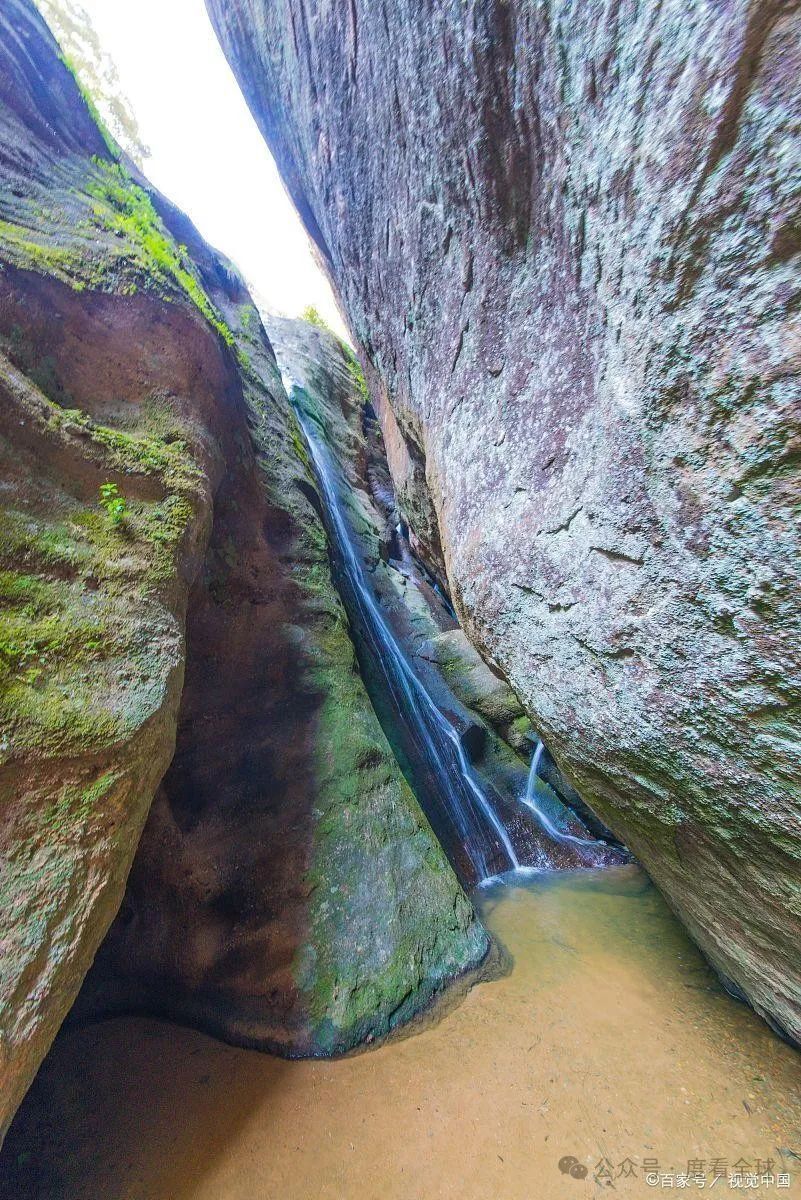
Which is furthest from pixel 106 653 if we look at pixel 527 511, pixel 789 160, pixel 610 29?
pixel 610 29

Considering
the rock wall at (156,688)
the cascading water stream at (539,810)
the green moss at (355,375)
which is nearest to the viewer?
the rock wall at (156,688)

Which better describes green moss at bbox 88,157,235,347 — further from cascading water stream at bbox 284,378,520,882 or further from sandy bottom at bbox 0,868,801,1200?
sandy bottom at bbox 0,868,801,1200

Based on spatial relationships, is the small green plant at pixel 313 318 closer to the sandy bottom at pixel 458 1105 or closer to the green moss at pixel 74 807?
the green moss at pixel 74 807

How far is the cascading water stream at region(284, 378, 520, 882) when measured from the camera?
605 cm

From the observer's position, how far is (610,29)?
1.87 metres

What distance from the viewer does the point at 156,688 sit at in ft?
8.78

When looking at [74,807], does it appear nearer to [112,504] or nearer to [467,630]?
[112,504]

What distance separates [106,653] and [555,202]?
11.7 feet

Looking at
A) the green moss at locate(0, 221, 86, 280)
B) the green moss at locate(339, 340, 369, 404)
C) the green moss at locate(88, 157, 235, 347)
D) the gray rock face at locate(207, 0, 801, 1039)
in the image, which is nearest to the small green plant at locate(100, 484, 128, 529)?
the green moss at locate(0, 221, 86, 280)

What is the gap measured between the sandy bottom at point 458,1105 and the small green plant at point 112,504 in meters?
3.64

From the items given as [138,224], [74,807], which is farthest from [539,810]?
[138,224]

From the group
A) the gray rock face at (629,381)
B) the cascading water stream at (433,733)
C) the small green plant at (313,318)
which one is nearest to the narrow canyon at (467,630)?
the gray rock face at (629,381)

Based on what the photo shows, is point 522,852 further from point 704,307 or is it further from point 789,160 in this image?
point 789,160

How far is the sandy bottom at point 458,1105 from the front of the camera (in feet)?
7.24
